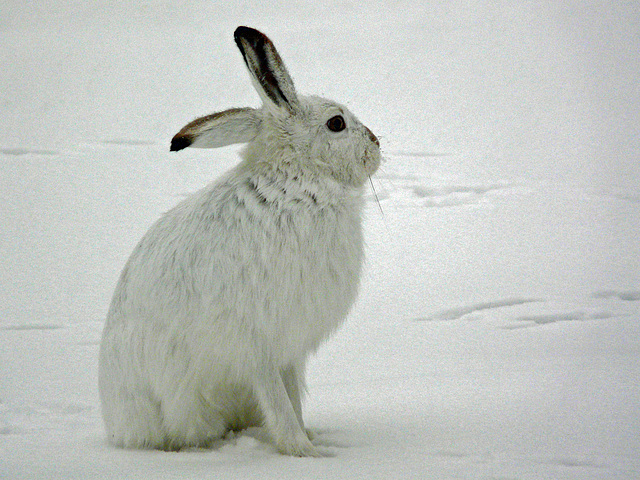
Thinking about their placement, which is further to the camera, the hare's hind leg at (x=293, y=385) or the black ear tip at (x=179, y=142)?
the hare's hind leg at (x=293, y=385)

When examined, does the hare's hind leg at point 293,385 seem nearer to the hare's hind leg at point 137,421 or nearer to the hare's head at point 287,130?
the hare's hind leg at point 137,421

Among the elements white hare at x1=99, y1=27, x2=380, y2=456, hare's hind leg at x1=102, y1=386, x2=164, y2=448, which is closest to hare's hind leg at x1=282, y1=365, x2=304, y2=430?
white hare at x1=99, y1=27, x2=380, y2=456

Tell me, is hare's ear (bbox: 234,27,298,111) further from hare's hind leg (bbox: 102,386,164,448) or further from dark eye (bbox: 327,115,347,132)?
hare's hind leg (bbox: 102,386,164,448)

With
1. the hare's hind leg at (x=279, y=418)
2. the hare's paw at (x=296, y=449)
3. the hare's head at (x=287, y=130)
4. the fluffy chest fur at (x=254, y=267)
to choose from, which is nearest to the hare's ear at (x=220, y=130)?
the hare's head at (x=287, y=130)

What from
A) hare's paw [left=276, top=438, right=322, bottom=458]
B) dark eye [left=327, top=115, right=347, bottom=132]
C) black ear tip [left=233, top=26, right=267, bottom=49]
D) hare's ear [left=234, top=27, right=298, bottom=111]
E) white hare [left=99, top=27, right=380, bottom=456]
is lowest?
hare's paw [left=276, top=438, right=322, bottom=458]

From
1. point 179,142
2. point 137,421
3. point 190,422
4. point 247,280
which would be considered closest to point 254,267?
point 247,280

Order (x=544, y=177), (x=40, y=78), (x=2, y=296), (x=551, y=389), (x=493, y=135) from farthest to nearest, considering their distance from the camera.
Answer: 1. (x=40, y=78)
2. (x=493, y=135)
3. (x=544, y=177)
4. (x=2, y=296)
5. (x=551, y=389)

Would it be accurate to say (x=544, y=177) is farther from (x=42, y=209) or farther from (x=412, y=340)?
(x=42, y=209)

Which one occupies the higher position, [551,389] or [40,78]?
[40,78]

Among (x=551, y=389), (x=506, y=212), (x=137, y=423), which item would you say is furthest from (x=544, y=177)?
(x=137, y=423)
